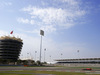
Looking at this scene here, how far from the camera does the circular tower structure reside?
15325cm

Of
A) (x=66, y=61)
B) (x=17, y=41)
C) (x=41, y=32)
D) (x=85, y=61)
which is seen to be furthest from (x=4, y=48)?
(x=85, y=61)

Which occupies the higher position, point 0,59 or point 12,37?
point 12,37

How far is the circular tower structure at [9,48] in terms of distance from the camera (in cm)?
15325

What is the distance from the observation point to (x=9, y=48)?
155 m

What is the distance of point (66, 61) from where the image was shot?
198 m

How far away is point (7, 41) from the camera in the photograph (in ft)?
518

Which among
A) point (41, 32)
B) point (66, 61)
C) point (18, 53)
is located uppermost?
point (41, 32)

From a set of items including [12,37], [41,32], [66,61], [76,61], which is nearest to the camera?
[41,32]

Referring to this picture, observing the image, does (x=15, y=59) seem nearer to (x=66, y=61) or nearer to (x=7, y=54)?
(x=7, y=54)

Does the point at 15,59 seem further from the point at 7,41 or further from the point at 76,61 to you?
the point at 76,61

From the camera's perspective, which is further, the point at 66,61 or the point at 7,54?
the point at 66,61

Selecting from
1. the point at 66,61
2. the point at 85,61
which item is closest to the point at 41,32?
the point at 85,61

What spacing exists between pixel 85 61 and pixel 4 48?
112532 mm

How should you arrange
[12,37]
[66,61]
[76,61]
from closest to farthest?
[12,37], [76,61], [66,61]
